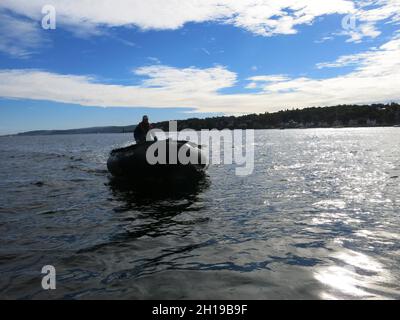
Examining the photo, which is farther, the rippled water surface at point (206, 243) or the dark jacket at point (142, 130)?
the dark jacket at point (142, 130)

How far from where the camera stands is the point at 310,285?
6336 millimetres

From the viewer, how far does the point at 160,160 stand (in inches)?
663

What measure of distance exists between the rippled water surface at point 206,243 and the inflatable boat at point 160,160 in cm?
125

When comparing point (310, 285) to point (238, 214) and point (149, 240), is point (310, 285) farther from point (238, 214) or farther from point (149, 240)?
point (238, 214)

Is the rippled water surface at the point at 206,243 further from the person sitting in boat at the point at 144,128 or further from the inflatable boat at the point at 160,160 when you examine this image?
the person sitting in boat at the point at 144,128

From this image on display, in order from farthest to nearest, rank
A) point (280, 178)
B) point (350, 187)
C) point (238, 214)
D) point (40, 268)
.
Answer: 1. point (280, 178)
2. point (350, 187)
3. point (238, 214)
4. point (40, 268)

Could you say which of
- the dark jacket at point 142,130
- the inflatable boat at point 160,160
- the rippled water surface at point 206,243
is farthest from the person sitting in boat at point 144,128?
the rippled water surface at point 206,243

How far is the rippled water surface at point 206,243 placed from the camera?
6379mm

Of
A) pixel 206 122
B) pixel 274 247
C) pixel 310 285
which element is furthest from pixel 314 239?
pixel 206 122

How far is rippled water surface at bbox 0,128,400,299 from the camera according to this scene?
6.38m

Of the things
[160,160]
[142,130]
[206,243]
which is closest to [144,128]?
[142,130]

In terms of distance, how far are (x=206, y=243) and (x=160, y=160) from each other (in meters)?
8.43

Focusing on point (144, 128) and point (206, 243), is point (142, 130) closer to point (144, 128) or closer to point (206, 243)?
point (144, 128)

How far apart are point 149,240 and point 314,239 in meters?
3.99
